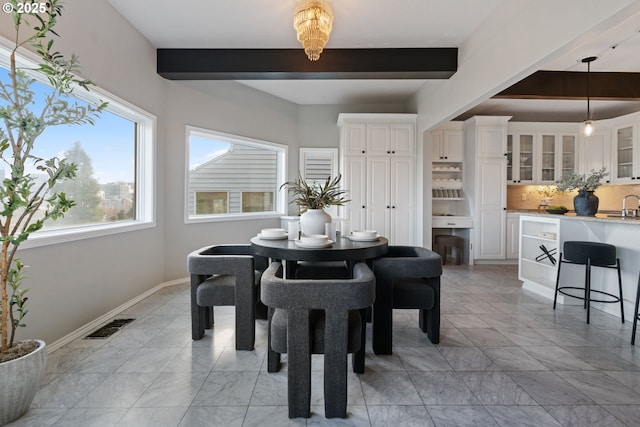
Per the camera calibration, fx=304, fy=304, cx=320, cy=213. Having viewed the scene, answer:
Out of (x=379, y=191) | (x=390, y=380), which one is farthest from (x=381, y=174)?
(x=390, y=380)

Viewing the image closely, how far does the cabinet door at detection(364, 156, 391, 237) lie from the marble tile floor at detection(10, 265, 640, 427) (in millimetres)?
2414

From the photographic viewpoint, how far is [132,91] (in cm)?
319

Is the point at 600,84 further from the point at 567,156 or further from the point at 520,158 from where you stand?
the point at 567,156

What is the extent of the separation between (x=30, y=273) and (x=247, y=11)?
109 inches

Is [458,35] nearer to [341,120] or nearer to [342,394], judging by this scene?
[341,120]

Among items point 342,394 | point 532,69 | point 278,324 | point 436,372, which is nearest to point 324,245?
point 278,324

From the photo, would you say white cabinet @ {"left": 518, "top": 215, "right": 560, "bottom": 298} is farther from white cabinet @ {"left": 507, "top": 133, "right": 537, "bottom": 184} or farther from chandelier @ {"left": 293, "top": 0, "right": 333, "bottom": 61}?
chandelier @ {"left": 293, "top": 0, "right": 333, "bottom": 61}

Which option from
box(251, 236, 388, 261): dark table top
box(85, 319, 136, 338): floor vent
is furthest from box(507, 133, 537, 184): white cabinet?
box(85, 319, 136, 338): floor vent

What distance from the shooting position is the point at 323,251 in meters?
2.12

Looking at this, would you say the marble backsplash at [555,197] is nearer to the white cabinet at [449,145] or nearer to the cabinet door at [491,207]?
the cabinet door at [491,207]

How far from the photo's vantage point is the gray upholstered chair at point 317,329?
157 cm

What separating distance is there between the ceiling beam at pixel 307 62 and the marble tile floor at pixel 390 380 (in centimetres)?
280

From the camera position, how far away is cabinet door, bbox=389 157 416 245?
A: 16.8 feet

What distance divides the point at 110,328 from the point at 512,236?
228 inches
